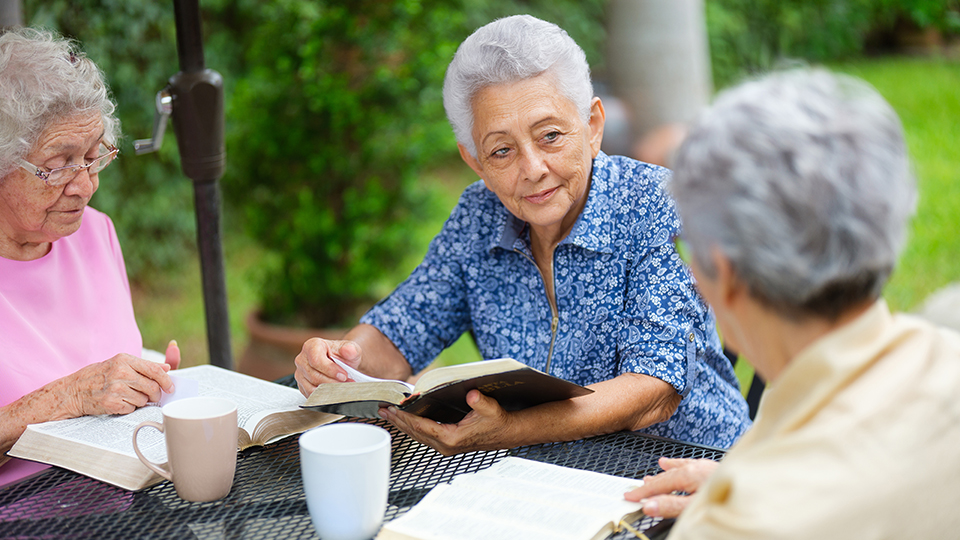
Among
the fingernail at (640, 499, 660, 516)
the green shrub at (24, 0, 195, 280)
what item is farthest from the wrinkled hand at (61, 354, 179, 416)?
the green shrub at (24, 0, 195, 280)

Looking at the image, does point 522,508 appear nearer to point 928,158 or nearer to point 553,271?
point 553,271

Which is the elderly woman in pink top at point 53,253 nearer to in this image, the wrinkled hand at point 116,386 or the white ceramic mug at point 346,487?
the wrinkled hand at point 116,386

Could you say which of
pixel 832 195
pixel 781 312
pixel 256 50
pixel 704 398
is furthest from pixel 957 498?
pixel 256 50

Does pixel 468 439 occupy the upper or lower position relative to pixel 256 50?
lower

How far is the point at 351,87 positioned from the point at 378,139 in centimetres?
31

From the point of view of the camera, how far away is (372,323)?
240cm

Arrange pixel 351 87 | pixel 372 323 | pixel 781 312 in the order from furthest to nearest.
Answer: pixel 351 87 → pixel 372 323 → pixel 781 312

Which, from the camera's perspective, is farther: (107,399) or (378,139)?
(378,139)

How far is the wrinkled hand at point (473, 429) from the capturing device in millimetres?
1674

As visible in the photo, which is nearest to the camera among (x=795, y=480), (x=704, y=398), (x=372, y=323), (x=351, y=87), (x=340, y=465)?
(x=795, y=480)

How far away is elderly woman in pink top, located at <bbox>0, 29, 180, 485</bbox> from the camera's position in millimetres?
1863

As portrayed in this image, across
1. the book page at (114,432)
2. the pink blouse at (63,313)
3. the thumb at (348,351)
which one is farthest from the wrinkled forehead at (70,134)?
the thumb at (348,351)

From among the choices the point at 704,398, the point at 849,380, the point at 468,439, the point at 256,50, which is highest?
the point at 256,50

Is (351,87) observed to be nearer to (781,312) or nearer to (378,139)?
(378,139)
